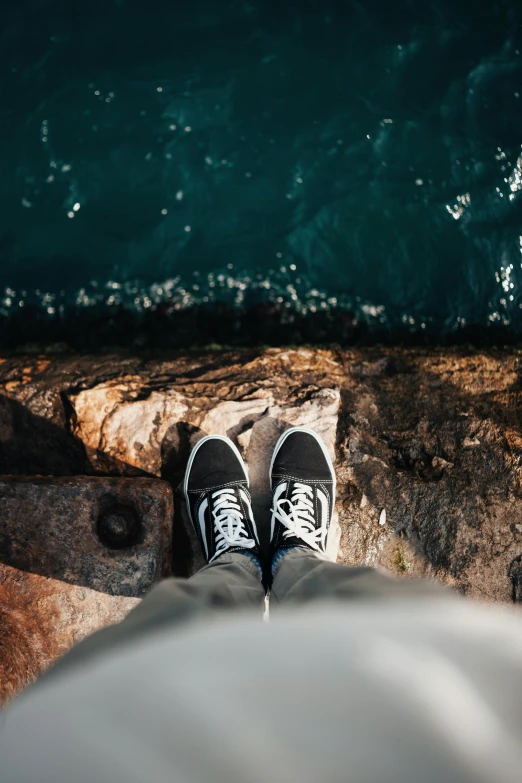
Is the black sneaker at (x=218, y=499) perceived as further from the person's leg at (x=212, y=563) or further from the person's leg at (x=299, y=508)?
the person's leg at (x=299, y=508)

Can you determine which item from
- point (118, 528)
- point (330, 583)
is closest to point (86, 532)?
point (118, 528)

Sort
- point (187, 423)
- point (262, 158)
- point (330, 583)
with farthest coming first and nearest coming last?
point (262, 158) < point (187, 423) < point (330, 583)

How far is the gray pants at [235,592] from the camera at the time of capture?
1.17 m

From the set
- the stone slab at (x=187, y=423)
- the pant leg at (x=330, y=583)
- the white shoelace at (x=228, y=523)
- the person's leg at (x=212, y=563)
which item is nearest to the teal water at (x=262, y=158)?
the stone slab at (x=187, y=423)

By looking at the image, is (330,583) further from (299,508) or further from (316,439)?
(316,439)

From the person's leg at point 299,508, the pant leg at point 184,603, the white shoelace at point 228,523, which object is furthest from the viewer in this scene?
the white shoelace at point 228,523

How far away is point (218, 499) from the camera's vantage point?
2.22 meters

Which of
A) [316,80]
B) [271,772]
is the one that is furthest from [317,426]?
[316,80]

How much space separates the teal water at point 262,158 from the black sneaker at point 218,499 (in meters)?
1.21

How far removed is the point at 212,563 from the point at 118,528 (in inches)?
16.1

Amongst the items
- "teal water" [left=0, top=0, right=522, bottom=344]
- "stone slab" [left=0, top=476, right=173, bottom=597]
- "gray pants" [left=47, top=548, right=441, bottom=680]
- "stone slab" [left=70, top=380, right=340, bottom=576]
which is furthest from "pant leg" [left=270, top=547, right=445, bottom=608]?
"teal water" [left=0, top=0, right=522, bottom=344]

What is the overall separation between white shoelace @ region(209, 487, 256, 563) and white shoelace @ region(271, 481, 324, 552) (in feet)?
0.56

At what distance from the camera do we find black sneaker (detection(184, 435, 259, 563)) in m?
2.15

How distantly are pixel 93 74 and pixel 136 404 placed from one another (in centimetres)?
240
